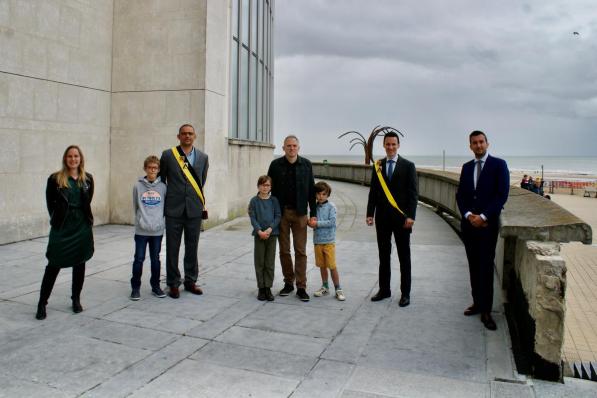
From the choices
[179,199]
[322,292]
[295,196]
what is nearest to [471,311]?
[322,292]

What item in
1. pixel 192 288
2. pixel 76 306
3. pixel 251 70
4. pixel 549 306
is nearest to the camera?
pixel 549 306

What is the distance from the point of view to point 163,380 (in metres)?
3.64

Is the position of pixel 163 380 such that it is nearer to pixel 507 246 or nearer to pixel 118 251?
pixel 507 246

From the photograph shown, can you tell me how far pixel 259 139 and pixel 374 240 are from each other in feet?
19.8

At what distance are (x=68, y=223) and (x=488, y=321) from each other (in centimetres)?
424

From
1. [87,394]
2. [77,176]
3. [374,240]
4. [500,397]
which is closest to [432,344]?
[500,397]

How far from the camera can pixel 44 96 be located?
916cm

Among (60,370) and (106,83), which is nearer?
(60,370)

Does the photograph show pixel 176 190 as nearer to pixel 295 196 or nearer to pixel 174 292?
pixel 174 292

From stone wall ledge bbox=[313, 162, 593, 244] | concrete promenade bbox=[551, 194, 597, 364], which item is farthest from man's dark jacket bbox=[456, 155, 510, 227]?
concrete promenade bbox=[551, 194, 597, 364]

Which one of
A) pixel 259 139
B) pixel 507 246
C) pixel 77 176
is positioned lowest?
pixel 507 246

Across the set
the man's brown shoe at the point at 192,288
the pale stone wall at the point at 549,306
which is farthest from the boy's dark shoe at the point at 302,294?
the pale stone wall at the point at 549,306

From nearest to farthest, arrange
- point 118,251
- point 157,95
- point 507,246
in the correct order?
point 507,246 → point 118,251 → point 157,95

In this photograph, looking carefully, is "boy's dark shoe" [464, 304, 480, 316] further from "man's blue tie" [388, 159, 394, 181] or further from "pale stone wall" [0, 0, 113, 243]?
"pale stone wall" [0, 0, 113, 243]
